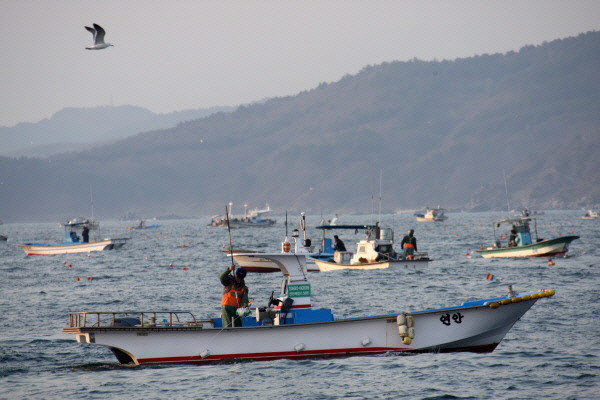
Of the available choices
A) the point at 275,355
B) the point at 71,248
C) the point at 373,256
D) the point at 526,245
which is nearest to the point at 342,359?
the point at 275,355

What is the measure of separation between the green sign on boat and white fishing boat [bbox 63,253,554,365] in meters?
0.03

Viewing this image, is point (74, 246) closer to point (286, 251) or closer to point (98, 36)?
point (98, 36)

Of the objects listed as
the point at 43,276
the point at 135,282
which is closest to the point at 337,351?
the point at 135,282

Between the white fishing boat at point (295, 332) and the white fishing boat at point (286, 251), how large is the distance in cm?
80

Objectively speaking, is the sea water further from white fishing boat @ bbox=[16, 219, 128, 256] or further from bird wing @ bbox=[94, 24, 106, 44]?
white fishing boat @ bbox=[16, 219, 128, 256]

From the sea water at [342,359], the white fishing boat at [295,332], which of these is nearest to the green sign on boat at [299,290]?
the white fishing boat at [295,332]

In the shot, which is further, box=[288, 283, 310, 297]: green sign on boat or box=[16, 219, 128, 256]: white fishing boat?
box=[16, 219, 128, 256]: white fishing boat

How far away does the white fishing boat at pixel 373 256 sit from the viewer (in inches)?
1561

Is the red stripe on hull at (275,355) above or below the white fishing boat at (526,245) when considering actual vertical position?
below

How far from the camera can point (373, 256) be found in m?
39.9

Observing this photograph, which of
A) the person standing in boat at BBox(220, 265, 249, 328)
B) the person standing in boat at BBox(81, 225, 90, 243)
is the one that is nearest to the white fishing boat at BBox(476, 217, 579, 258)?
the person standing in boat at BBox(220, 265, 249, 328)

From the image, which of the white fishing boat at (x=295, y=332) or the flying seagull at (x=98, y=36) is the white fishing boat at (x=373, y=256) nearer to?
the flying seagull at (x=98, y=36)

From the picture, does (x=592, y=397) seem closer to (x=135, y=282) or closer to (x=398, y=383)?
(x=398, y=383)

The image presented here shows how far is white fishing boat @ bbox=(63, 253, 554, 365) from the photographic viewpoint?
18.5 metres
